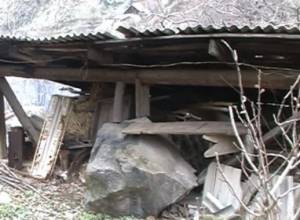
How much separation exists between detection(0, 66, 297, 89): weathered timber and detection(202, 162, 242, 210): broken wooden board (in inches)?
34.8

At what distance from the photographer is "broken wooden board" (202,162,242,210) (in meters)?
4.73

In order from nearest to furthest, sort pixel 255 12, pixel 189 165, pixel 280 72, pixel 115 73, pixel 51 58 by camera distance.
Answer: pixel 280 72, pixel 189 165, pixel 115 73, pixel 51 58, pixel 255 12

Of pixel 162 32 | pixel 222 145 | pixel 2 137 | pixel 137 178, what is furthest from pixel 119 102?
pixel 2 137

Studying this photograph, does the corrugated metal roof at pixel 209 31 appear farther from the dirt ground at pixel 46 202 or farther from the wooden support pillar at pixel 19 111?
the wooden support pillar at pixel 19 111

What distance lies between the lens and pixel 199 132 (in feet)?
16.7

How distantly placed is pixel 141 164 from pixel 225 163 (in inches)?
34.8

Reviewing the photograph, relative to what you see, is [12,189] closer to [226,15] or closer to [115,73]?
[115,73]

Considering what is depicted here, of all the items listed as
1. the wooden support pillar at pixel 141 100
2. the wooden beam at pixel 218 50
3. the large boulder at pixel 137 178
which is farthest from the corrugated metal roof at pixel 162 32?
the large boulder at pixel 137 178

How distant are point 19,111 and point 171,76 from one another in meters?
2.90

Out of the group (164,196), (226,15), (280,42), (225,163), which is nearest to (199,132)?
(225,163)

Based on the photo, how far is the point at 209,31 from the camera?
169 inches

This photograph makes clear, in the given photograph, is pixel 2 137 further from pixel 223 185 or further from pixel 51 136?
pixel 223 185

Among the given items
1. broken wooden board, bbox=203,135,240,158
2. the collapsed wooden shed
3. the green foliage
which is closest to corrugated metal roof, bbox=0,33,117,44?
the collapsed wooden shed

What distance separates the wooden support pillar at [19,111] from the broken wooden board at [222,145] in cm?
307
